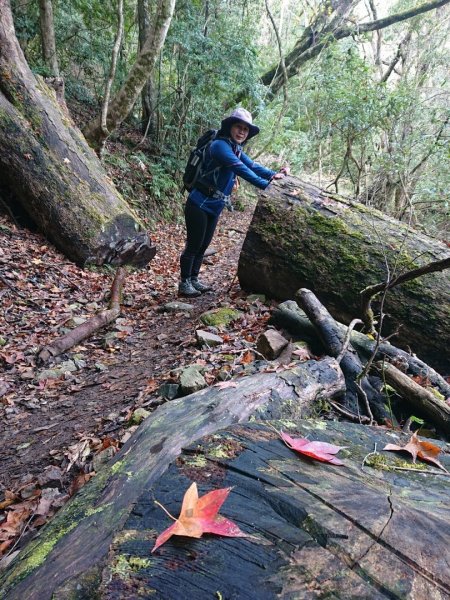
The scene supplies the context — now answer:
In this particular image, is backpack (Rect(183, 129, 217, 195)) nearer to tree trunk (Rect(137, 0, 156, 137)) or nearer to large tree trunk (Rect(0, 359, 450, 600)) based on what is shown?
large tree trunk (Rect(0, 359, 450, 600))

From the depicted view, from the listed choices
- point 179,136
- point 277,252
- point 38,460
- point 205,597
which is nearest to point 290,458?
point 205,597

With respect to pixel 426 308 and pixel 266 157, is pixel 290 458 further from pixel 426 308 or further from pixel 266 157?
pixel 266 157

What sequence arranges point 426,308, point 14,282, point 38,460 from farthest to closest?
point 14,282 < point 426,308 < point 38,460

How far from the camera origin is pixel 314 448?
143cm

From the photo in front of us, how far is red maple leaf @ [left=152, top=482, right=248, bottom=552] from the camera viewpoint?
956mm

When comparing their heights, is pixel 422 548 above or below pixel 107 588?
above

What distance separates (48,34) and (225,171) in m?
8.05

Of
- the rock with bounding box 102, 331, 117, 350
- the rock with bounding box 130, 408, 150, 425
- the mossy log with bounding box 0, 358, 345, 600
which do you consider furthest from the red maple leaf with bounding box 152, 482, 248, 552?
the rock with bounding box 102, 331, 117, 350

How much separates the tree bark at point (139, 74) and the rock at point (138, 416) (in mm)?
8113

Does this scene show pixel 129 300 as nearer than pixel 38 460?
No

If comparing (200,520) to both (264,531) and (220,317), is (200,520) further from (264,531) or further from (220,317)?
(220,317)

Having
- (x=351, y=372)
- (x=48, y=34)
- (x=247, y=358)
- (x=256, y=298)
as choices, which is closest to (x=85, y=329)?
(x=256, y=298)

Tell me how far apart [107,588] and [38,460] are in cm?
244

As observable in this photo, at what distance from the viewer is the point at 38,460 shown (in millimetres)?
2938
